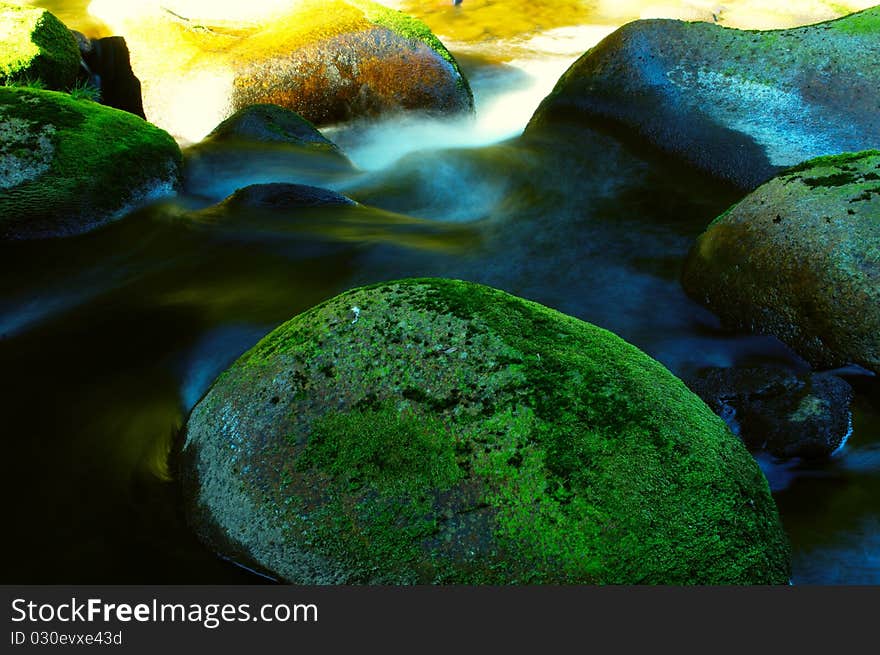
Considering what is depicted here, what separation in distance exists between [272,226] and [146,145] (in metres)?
1.87

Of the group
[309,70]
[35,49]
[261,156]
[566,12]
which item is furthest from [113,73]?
[566,12]

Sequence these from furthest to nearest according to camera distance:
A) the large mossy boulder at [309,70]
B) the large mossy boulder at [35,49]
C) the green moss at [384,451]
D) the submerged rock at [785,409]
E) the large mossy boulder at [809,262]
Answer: the large mossy boulder at [309,70] → the large mossy boulder at [35,49] → the large mossy boulder at [809,262] → the submerged rock at [785,409] → the green moss at [384,451]

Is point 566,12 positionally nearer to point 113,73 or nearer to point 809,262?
point 113,73

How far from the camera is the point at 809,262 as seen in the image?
5160 mm

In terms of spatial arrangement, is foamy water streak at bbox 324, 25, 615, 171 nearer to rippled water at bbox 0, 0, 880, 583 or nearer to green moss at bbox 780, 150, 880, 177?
rippled water at bbox 0, 0, 880, 583

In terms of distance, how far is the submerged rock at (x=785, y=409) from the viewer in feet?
14.9

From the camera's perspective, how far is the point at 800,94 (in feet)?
28.0

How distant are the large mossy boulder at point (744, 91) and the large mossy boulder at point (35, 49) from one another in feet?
24.4

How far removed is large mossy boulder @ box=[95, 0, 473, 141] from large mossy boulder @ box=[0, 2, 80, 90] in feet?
3.52

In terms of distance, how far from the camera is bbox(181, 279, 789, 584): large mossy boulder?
3.06 meters

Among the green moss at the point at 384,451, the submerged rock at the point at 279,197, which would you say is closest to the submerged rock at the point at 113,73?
the submerged rock at the point at 279,197

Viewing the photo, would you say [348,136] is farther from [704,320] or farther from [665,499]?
[665,499]

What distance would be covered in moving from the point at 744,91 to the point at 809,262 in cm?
430

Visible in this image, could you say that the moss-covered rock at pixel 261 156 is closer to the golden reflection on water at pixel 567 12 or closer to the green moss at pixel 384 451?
the green moss at pixel 384 451
